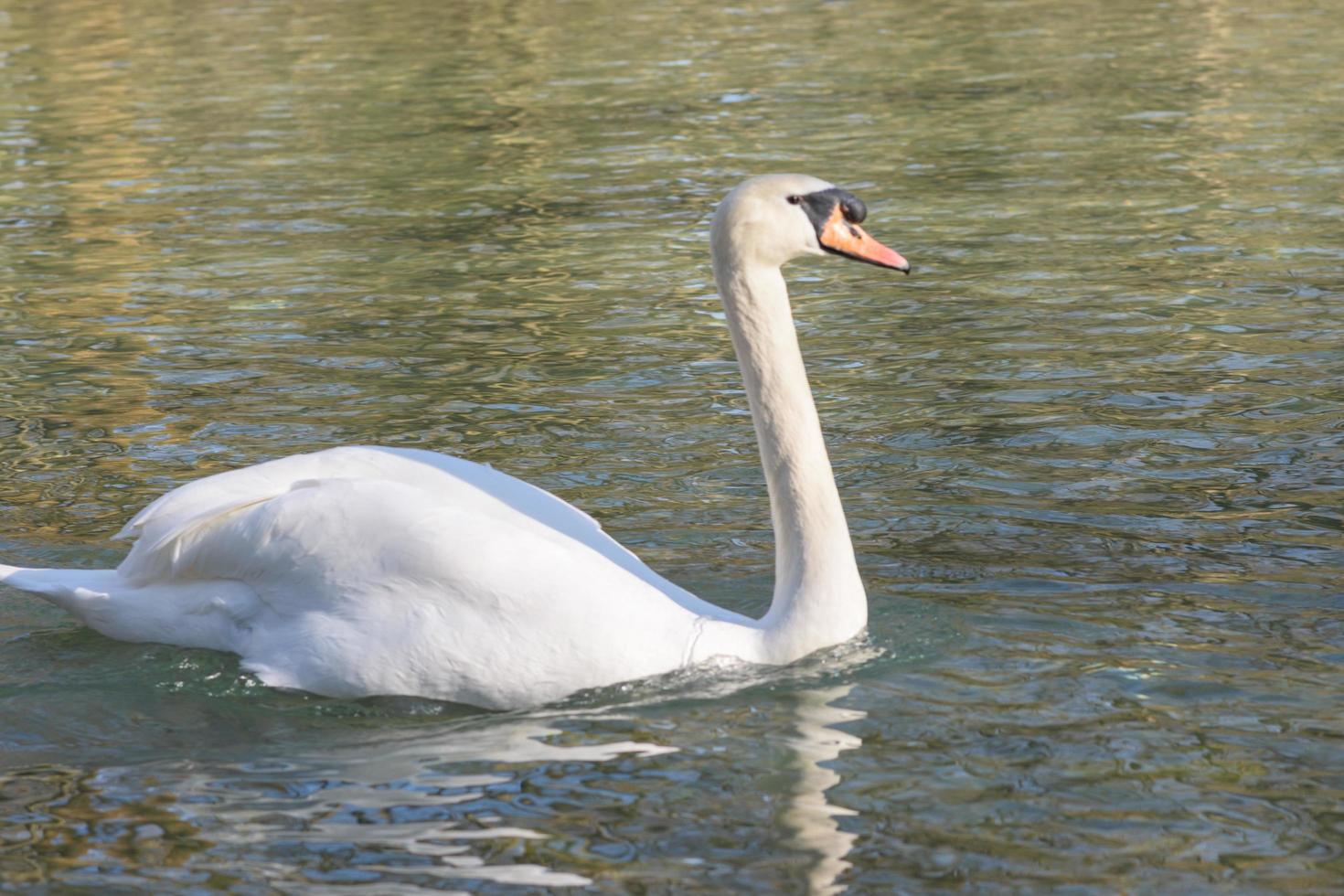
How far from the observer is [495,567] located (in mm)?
5945

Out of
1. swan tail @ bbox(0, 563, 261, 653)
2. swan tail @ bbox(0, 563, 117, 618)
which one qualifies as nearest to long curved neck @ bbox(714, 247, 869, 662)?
swan tail @ bbox(0, 563, 261, 653)

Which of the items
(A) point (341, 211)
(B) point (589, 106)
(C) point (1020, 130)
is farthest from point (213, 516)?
(B) point (589, 106)

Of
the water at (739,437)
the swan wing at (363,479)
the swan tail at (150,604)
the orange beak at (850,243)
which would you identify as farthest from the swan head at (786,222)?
the swan tail at (150,604)

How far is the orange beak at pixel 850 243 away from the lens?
6078 millimetres

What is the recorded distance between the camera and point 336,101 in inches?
809

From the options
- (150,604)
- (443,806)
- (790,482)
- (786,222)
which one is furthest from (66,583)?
(786,222)

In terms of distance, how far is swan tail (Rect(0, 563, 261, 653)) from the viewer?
20.8 ft

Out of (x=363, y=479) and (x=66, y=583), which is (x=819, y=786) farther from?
(x=66, y=583)

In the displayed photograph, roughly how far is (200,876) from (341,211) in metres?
10.4

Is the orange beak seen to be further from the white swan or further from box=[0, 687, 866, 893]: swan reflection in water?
A: box=[0, 687, 866, 893]: swan reflection in water

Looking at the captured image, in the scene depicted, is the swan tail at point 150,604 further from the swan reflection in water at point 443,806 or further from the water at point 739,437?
the swan reflection in water at point 443,806

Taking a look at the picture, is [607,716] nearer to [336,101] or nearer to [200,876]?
[200,876]

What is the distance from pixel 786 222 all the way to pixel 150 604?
2.24m

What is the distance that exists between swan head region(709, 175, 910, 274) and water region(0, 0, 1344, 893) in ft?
3.92
